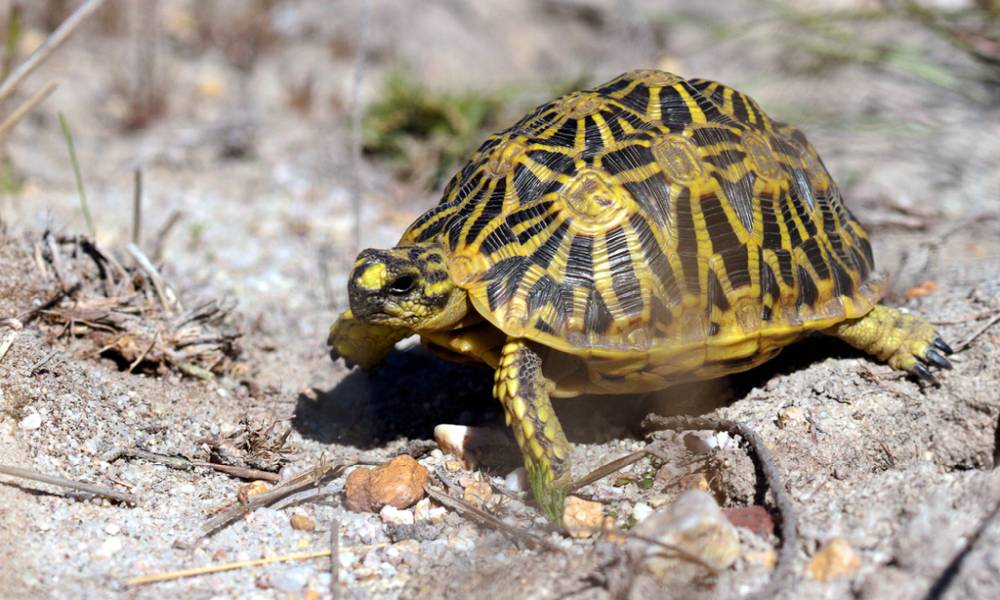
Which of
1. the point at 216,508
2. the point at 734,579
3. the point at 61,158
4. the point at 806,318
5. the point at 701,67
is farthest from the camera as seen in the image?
the point at 701,67

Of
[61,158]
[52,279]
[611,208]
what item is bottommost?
[61,158]

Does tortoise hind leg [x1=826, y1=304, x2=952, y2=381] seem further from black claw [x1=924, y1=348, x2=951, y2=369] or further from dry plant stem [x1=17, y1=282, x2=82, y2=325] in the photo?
dry plant stem [x1=17, y1=282, x2=82, y2=325]

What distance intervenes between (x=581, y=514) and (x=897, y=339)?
4.60 ft

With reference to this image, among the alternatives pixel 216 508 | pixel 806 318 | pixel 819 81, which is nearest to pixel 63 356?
pixel 216 508

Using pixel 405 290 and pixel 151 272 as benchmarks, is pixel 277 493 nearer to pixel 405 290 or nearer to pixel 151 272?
pixel 405 290

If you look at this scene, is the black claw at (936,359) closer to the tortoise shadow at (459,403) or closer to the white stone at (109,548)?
the tortoise shadow at (459,403)

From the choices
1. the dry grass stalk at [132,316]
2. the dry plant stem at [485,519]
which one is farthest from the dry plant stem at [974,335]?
the dry grass stalk at [132,316]

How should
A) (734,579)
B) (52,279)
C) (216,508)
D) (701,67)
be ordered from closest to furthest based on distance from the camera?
(734,579) < (216,508) < (52,279) < (701,67)

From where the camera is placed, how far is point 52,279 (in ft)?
11.3

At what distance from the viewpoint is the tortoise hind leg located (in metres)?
3.24

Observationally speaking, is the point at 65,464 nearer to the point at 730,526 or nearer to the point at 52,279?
the point at 52,279

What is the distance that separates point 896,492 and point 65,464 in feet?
8.32

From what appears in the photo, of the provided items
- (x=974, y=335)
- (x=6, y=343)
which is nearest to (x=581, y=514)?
(x=974, y=335)

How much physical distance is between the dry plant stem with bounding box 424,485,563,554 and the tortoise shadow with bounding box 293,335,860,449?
1.78 ft
